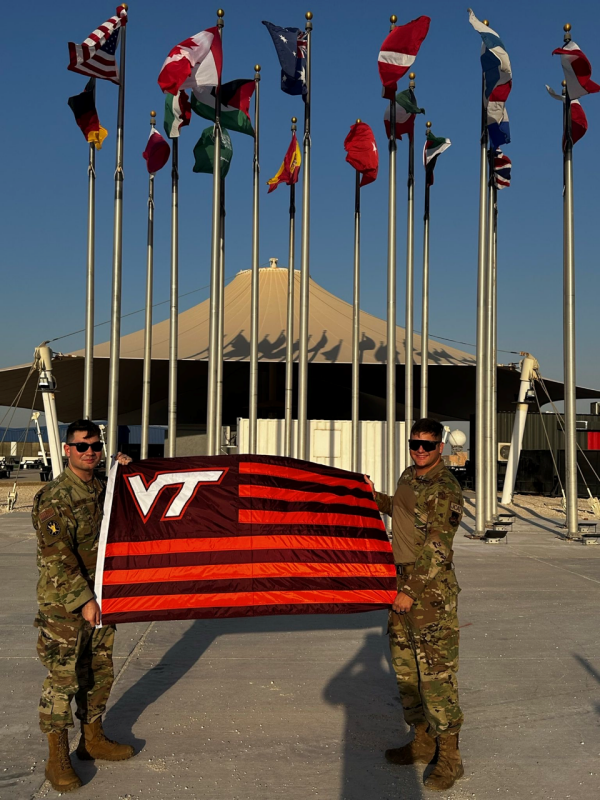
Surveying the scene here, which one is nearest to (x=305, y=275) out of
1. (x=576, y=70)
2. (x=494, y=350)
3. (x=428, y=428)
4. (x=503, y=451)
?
(x=494, y=350)

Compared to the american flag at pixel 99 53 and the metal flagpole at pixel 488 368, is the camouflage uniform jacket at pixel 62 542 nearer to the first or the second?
the metal flagpole at pixel 488 368

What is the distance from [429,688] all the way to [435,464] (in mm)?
1276

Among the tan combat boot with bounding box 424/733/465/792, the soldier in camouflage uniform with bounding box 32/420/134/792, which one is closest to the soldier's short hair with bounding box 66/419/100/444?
the soldier in camouflage uniform with bounding box 32/420/134/792

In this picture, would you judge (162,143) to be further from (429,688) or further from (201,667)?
(429,688)

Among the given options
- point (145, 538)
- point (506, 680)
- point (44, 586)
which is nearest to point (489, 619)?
point (506, 680)

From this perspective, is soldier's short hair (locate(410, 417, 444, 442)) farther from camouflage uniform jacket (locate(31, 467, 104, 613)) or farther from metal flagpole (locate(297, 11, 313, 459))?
metal flagpole (locate(297, 11, 313, 459))

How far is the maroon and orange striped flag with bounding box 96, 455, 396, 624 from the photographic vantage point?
5055mm

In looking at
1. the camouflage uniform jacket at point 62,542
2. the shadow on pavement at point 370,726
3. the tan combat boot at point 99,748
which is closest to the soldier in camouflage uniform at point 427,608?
the shadow on pavement at point 370,726

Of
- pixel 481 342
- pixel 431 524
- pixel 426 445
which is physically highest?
pixel 481 342

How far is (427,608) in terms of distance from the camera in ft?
15.4

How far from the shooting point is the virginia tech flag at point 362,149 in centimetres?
1969

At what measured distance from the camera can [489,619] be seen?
8.73 meters

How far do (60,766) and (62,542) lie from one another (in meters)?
1.18

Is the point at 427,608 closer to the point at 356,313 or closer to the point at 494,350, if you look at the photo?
the point at 356,313
